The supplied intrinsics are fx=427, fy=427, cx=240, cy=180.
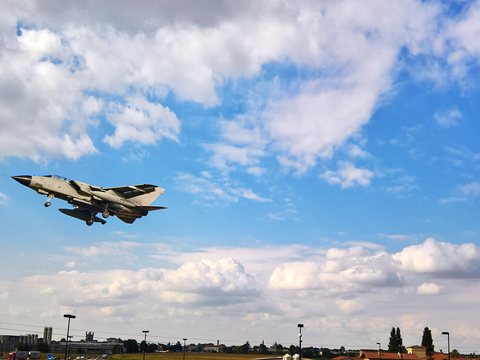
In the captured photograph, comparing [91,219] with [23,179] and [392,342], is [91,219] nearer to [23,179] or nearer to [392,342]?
[23,179]

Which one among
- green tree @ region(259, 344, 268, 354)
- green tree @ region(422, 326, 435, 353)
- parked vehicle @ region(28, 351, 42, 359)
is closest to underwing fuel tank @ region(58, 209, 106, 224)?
parked vehicle @ region(28, 351, 42, 359)

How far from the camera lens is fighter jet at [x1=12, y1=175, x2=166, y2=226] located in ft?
147

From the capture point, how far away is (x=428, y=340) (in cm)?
12025

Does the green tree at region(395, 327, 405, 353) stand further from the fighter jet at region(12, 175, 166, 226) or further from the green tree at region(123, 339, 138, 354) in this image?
the green tree at region(123, 339, 138, 354)

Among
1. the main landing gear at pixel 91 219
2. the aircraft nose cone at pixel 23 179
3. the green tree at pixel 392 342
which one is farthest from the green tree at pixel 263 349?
the aircraft nose cone at pixel 23 179

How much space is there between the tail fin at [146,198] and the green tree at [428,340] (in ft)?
325

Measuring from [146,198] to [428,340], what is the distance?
101260 millimetres

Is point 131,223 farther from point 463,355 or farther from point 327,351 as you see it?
point 463,355

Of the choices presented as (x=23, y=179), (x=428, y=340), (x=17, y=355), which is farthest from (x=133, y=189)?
(x=428, y=340)

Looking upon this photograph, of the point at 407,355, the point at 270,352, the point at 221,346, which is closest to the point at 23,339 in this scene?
the point at 221,346

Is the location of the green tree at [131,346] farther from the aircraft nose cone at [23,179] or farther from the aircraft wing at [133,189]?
the aircraft nose cone at [23,179]

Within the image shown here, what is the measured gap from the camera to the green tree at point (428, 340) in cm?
11919

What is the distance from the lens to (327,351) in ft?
261

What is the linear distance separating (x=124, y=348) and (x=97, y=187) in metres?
138
